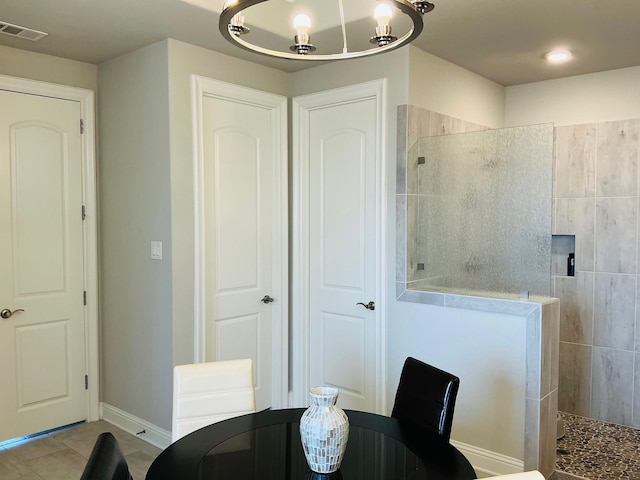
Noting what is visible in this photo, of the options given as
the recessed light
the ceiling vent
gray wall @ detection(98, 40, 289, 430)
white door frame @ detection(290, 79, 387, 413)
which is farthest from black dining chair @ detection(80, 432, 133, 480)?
the recessed light

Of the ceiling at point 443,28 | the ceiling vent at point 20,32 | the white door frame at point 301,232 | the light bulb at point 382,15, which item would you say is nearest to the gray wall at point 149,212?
the ceiling at point 443,28

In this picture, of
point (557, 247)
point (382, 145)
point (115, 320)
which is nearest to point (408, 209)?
point (382, 145)

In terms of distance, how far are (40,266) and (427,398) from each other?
2.75 metres

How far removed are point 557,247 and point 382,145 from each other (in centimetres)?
178

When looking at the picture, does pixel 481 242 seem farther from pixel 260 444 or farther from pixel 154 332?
pixel 154 332

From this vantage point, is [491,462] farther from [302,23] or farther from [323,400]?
[302,23]

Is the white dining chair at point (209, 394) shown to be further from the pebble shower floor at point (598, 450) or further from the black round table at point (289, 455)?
the pebble shower floor at point (598, 450)

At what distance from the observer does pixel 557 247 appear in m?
4.21

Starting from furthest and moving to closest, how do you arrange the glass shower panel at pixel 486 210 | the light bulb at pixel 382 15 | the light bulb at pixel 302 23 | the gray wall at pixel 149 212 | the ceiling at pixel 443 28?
the gray wall at pixel 149 212
the glass shower panel at pixel 486 210
the ceiling at pixel 443 28
the light bulb at pixel 302 23
the light bulb at pixel 382 15

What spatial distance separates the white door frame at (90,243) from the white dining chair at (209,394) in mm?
1833

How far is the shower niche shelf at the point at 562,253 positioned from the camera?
13.6 feet

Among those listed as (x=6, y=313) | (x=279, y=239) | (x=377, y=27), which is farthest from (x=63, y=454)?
(x=377, y=27)

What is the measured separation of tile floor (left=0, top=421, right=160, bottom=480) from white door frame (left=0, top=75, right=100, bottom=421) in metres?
0.27

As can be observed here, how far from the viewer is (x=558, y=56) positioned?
11.9 feet
